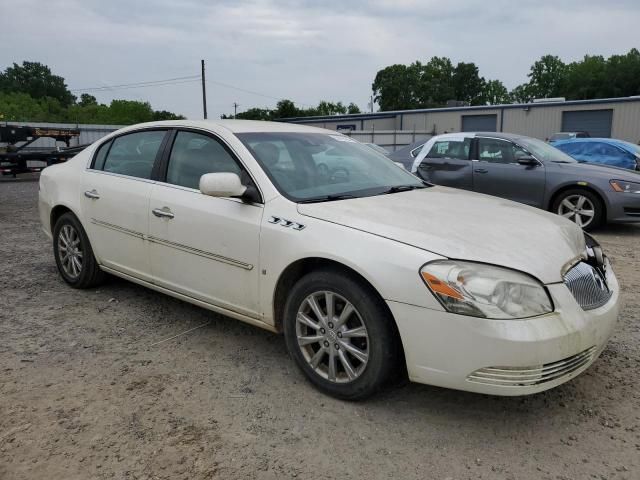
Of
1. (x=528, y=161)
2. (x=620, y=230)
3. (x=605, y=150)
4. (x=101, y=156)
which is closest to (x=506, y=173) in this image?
(x=528, y=161)

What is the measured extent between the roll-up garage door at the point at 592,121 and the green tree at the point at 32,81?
314 ft

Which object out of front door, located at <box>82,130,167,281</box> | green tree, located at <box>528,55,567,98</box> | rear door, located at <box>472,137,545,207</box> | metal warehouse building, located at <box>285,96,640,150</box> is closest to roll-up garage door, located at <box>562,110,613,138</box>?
metal warehouse building, located at <box>285,96,640,150</box>

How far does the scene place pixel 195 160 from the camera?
12.6ft

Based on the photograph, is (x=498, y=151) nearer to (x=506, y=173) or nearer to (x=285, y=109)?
(x=506, y=173)

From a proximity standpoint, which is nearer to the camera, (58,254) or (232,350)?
(232,350)

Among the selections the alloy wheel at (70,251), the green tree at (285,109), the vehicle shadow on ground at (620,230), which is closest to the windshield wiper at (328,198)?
the alloy wheel at (70,251)

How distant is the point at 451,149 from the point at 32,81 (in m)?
113

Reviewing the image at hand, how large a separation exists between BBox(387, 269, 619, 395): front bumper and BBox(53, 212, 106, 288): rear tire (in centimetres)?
313

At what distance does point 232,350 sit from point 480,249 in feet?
6.19

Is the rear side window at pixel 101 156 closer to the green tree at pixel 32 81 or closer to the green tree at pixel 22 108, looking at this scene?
the green tree at pixel 22 108

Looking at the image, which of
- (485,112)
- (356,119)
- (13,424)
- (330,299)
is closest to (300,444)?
(330,299)

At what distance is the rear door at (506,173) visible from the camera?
8.09 meters

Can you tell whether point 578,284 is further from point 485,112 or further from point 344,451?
point 485,112

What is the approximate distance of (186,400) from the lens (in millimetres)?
3027
